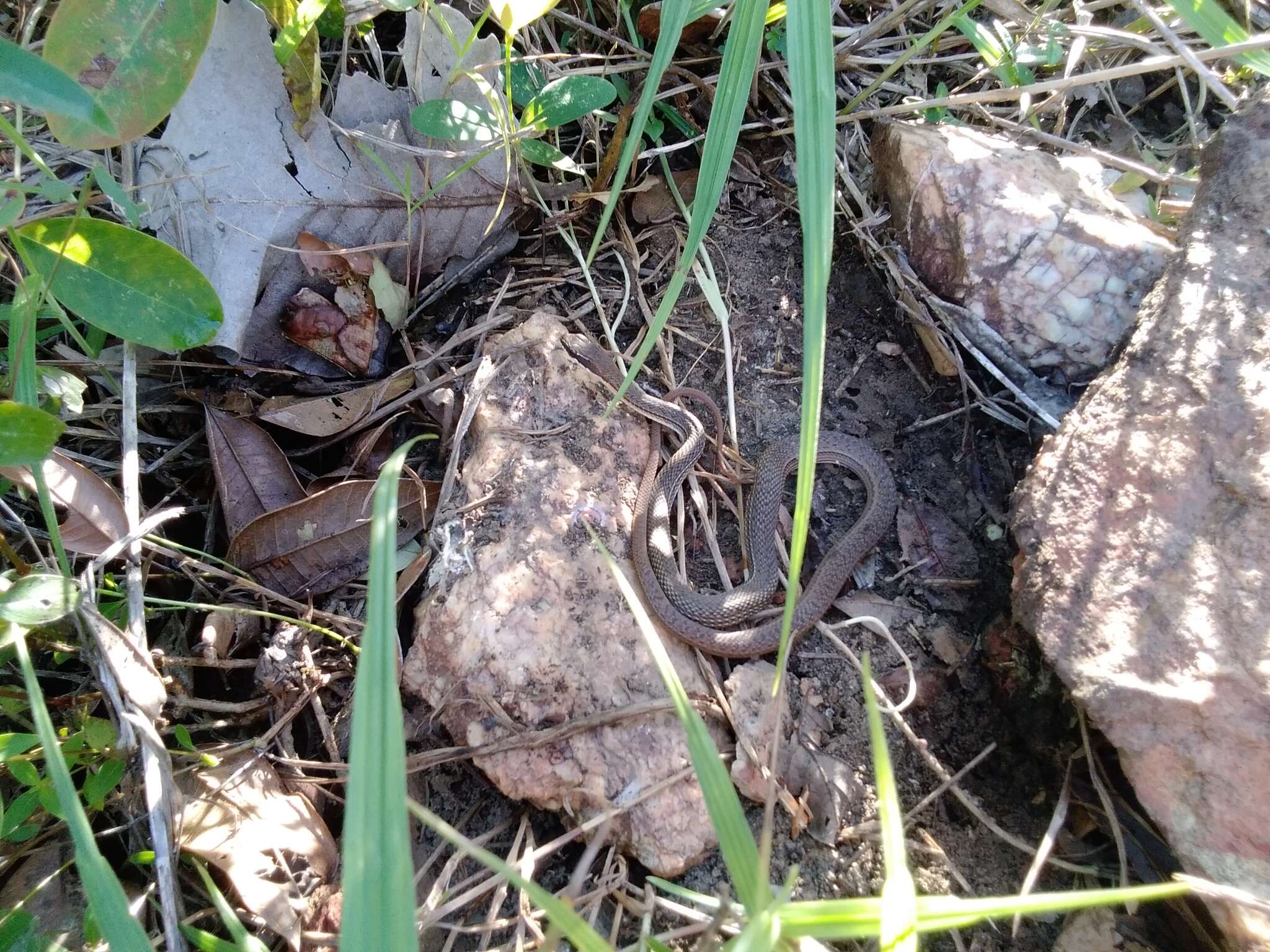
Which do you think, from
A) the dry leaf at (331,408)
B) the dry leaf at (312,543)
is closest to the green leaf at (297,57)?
the dry leaf at (331,408)

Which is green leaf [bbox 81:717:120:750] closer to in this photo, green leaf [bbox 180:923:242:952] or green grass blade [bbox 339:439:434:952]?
green leaf [bbox 180:923:242:952]

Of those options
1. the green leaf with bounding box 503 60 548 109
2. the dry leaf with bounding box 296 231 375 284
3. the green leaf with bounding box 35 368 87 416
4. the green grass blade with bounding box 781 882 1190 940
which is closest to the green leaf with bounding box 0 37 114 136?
the green leaf with bounding box 35 368 87 416

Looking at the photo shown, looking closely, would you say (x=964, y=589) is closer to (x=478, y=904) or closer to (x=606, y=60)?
(x=478, y=904)

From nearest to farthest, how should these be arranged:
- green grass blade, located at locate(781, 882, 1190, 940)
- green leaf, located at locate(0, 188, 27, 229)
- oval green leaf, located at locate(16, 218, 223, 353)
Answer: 1. green grass blade, located at locate(781, 882, 1190, 940)
2. green leaf, located at locate(0, 188, 27, 229)
3. oval green leaf, located at locate(16, 218, 223, 353)

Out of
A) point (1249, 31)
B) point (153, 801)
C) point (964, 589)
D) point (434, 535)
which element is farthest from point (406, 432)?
point (1249, 31)

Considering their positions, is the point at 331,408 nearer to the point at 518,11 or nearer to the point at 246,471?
the point at 246,471

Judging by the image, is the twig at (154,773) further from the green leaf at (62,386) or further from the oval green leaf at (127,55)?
the oval green leaf at (127,55)
